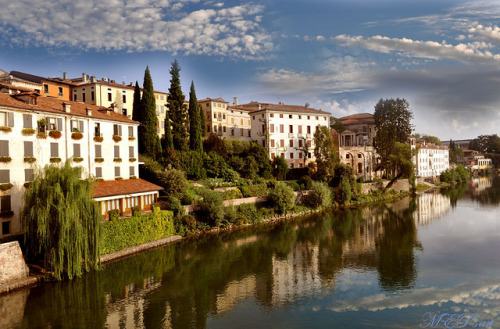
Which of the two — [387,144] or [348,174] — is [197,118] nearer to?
[348,174]

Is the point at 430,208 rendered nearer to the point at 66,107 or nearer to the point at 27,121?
the point at 66,107

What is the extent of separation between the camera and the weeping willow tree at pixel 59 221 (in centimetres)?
2136

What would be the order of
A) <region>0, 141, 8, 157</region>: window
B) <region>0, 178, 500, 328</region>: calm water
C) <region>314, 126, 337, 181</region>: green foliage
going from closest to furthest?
<region>0, 178, 500, 328</region>: calm water
<region>0, 141, 8, 157</region>: window
<region>314, 126, 337, 181</region>: green foliage

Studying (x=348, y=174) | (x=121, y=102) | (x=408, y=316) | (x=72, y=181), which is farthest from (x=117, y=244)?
(x=348, y=174)

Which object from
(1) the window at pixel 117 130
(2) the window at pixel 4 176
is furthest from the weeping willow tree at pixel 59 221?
(1) the window at pixel 117 130

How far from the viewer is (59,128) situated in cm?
2853

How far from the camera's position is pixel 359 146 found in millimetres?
70875

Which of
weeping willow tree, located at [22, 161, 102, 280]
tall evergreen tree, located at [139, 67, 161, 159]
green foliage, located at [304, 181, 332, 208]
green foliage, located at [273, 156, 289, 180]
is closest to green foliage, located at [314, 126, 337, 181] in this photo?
green foliage, located at [304, 181, 332, 208]

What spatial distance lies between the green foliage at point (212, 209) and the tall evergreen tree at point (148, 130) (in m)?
9.01

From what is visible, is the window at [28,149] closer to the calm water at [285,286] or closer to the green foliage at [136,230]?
the green foliage at [136,230]

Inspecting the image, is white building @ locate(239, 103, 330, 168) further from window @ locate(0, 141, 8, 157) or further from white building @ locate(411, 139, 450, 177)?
window @ locate(0, 141, 8, 157)

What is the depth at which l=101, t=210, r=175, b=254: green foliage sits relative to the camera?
2656 cm

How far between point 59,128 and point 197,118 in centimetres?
2123

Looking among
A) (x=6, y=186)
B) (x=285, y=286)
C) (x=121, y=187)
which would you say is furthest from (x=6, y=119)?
(x=285, y=286)
